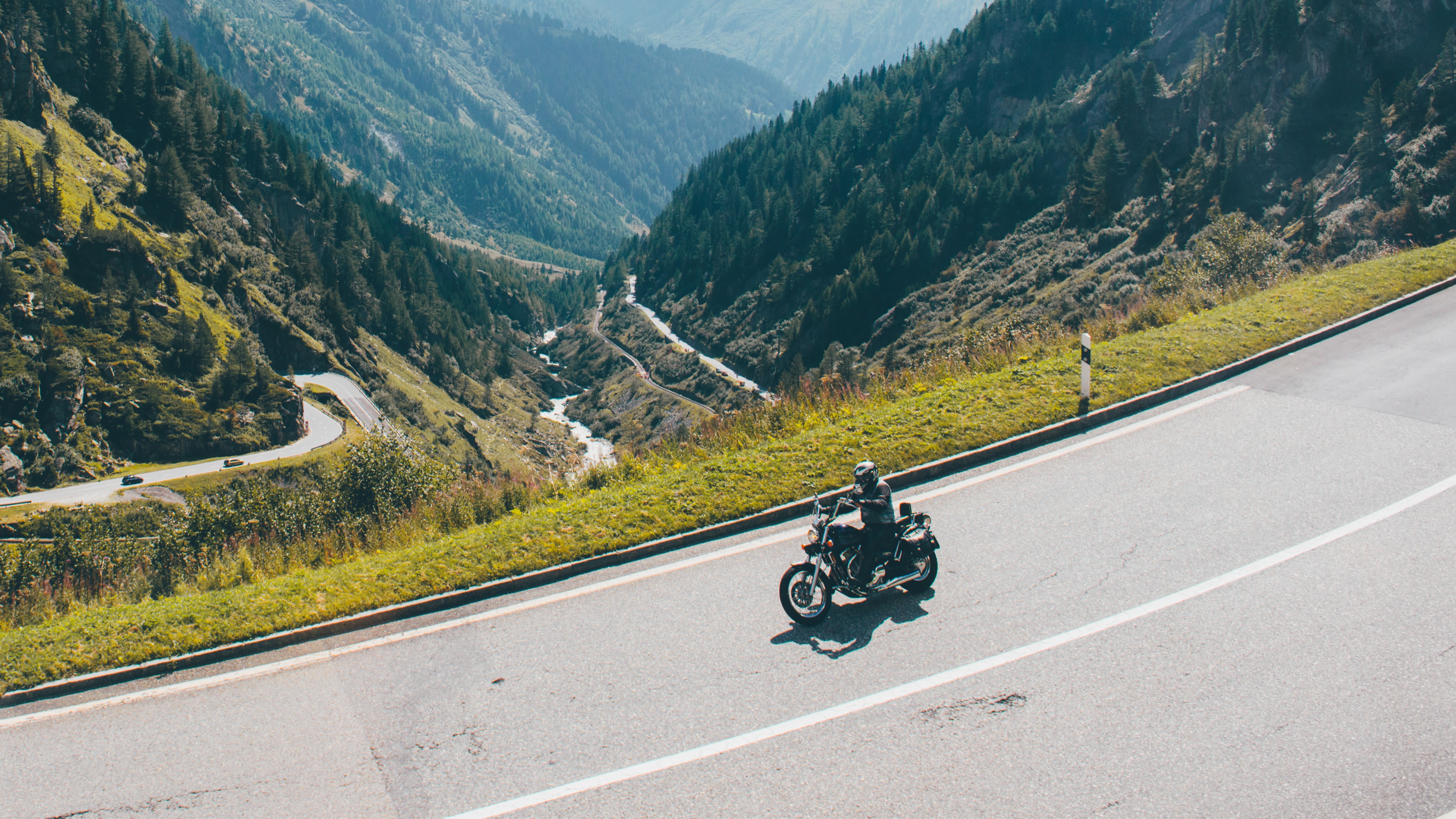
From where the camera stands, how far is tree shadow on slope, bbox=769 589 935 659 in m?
7.55

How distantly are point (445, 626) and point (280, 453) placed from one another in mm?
89176

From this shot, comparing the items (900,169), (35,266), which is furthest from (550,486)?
(900,169)

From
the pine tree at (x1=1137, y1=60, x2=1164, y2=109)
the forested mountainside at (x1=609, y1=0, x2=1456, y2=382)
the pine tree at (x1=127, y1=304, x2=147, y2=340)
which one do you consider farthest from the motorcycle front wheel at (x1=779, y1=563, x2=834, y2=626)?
the pine tree at (x1=1137, y1=60, x2=1164, y2=109)

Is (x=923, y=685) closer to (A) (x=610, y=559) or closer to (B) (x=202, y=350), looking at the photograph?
(A) (x=610, y=559)

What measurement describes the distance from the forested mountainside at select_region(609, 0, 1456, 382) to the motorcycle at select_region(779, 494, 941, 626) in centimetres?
1188

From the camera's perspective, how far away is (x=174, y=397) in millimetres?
82312

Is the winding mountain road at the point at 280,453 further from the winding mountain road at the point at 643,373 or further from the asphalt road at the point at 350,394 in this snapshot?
the winding mountain road at the point at 643,373

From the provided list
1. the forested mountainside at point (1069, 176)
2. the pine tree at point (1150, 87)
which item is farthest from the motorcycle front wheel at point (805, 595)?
the pine tree at point (1150, 87)

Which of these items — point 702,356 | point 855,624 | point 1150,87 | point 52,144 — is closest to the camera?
point 855,624

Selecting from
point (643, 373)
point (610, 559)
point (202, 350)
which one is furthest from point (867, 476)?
point (643, 373)

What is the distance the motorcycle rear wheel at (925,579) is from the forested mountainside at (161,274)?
89.8 meters

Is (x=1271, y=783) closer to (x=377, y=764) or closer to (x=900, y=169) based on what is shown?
(x=377, y=764)

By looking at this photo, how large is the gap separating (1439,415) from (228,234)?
142m

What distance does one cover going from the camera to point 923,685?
6.80 m
